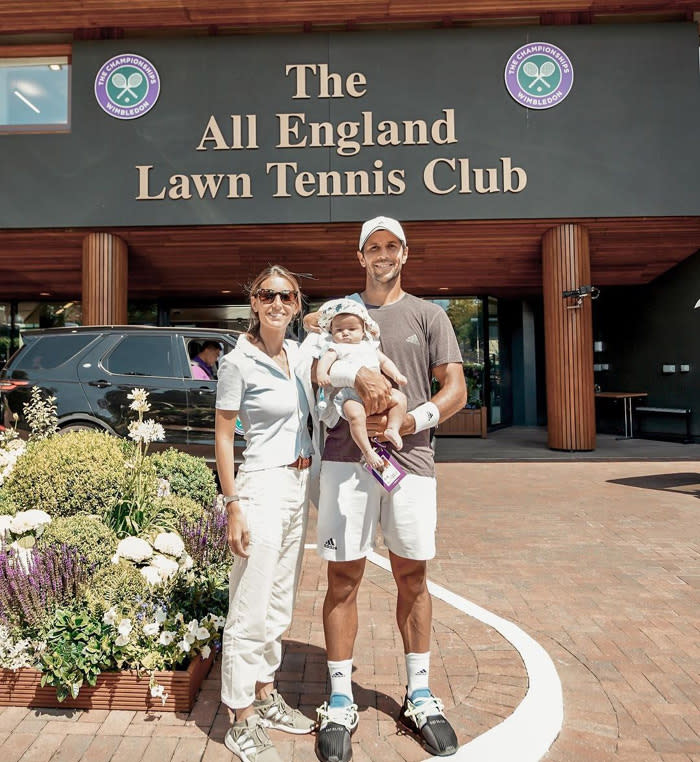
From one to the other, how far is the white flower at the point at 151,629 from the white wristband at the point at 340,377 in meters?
1.33

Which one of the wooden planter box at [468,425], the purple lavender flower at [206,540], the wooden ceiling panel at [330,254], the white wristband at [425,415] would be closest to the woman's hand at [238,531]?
the white wristband at [425,415]

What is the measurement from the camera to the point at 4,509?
337 centimetres

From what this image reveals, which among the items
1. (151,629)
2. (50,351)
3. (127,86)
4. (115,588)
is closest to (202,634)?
(151,629)

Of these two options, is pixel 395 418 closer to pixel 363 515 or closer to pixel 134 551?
pixel 363 515

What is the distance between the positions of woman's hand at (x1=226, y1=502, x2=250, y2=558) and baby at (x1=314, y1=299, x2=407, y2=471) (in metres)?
0.51

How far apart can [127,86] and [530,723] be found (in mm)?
11437

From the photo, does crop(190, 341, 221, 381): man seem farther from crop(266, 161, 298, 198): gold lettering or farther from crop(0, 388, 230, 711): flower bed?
crop(266, 161, 298, 198): gold lettering

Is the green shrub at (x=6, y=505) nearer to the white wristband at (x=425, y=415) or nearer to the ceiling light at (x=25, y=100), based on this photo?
the white wristband at (x=425, y=415)

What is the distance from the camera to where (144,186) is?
32.7ft

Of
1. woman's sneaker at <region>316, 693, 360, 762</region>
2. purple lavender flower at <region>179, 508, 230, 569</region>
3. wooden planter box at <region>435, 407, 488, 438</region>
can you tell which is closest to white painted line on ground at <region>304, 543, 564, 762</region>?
woman's sneaker at <region>316, 693, 360, 762</region>

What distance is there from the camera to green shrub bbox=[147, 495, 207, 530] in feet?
11.2

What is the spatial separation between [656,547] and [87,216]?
10.2 metres

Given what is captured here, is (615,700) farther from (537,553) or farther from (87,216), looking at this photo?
(87,216)

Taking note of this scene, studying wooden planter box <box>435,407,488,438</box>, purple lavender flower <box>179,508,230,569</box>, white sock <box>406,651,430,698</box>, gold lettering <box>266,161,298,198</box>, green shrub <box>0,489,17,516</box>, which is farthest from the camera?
wooden planter box <box>435,407,488,438</box>
